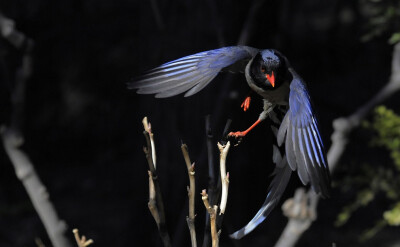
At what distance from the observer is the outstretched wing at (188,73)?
73cm

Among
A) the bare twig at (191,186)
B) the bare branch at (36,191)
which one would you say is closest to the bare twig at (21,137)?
the bare branch at (36,191)

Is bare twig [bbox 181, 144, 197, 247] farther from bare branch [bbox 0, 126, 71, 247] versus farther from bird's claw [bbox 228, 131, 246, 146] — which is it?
bare branch [bbox 0, 126, 71, 247]

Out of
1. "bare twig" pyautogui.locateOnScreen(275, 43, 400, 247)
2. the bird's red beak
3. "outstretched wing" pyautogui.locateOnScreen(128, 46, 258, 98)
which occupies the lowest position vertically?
"bare twig" pyautogui.locateOnScreen(275, 43, 400, 247)

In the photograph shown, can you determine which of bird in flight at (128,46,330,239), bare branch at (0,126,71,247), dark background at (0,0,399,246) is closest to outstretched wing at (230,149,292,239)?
bird in flight at (128,46,330,239)

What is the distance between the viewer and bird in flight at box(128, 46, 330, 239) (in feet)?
2.28

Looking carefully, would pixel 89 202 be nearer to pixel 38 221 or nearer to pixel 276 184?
pixel 38 221

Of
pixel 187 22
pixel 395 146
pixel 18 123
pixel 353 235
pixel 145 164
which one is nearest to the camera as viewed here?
pixel 18 123

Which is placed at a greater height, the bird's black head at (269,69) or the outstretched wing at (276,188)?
the bird's black head at (269,69)

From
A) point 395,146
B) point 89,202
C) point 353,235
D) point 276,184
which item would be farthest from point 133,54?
point 276,184

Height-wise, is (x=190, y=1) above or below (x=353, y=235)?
above

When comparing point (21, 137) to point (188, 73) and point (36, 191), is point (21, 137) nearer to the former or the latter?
point (36, 191)

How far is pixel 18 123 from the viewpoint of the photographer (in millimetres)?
1859

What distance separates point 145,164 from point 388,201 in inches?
106

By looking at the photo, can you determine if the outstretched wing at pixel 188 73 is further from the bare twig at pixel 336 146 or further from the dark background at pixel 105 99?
the dark background at pixel 105 99
